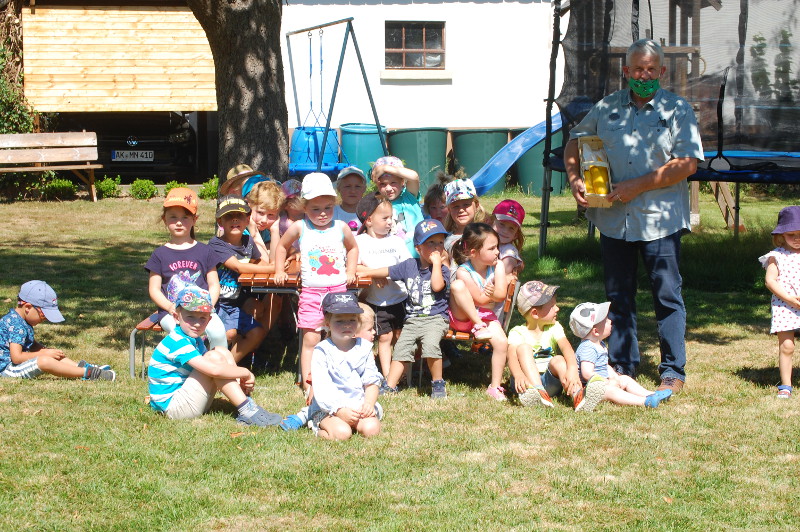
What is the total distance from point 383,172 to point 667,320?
7.27 ft

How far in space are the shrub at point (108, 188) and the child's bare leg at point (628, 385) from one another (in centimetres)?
1351

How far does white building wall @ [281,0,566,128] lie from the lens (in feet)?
62.6

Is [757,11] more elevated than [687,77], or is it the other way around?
[757,11]

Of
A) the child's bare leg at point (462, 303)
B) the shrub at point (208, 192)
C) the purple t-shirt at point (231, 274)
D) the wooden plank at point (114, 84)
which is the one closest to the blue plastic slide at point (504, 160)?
the shrub at point (208, 192)

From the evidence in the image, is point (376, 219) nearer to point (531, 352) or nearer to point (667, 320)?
point (531, 352)

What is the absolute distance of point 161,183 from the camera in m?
19.8

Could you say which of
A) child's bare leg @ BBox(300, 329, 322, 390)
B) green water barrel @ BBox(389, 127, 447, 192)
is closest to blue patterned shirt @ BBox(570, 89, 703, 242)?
child's bare leg @ BBox(300, 329, 322, 390)

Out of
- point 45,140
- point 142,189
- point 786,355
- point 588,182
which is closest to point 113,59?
point 45,140

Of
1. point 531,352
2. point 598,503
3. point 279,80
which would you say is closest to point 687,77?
point 279,80

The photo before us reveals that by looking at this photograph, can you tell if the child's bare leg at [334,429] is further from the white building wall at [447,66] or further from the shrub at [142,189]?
the white building wall at [447,66]

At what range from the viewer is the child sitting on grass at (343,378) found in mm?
5561

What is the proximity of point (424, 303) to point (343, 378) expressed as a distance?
1.19 metres

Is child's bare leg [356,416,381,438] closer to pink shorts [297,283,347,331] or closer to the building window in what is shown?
pink shorts [297,283,347,331]

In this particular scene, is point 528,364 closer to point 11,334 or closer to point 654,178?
point 654,178
